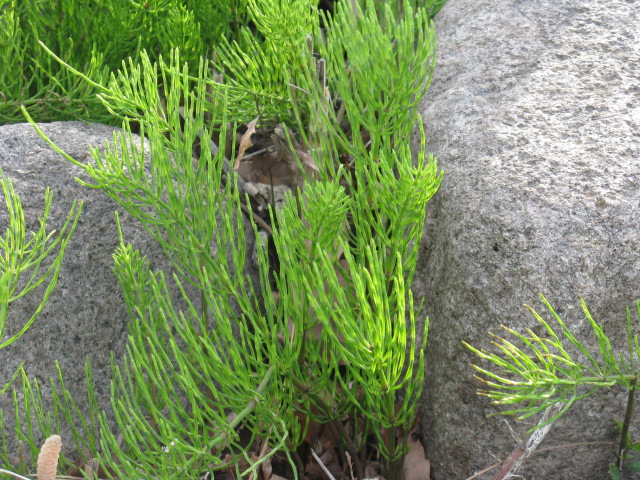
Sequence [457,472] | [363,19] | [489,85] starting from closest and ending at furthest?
1. [363,19]
2. [457,472]
3. [489,85]

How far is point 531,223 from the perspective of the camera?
1.39 meters

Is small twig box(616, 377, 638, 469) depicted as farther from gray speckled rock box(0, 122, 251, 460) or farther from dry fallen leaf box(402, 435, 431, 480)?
gray speckled rock box(0, 122, 251, 460)

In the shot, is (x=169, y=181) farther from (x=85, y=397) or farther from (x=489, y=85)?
(x=489, y=85)

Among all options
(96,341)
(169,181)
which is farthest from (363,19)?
(96,341)

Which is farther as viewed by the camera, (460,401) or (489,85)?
(489,85)

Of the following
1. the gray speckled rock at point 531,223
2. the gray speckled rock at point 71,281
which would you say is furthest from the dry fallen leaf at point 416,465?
the gray speckled rock at point 71,281

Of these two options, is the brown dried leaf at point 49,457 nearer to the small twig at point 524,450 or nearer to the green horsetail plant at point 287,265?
the green horsetail plant at point 287,265

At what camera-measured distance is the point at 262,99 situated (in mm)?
1768

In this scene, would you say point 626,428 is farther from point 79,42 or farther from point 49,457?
point 79,42

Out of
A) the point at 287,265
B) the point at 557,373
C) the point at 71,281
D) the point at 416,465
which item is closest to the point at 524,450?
the point at 557,373

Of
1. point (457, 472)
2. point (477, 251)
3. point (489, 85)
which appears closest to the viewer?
point (477, 251)

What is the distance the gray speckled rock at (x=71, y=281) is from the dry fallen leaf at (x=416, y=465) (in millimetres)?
727

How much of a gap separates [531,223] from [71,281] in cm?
104

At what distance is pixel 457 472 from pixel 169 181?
893mm
